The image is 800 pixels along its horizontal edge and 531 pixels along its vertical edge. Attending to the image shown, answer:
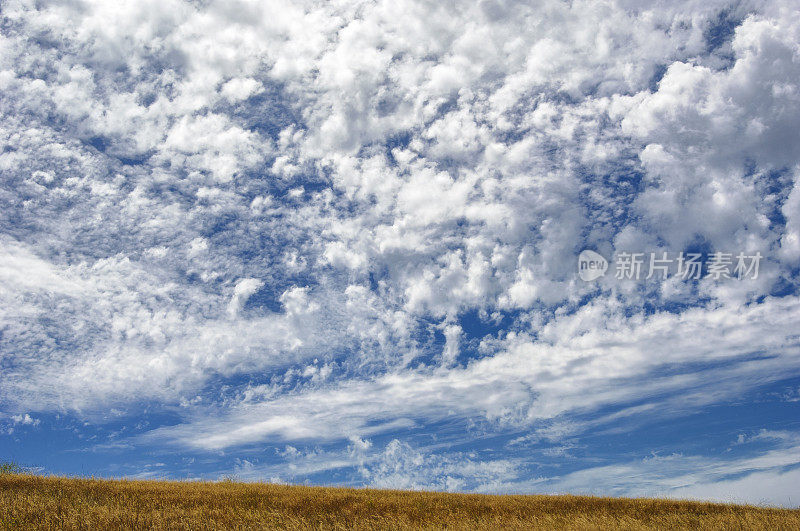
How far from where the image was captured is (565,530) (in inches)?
626

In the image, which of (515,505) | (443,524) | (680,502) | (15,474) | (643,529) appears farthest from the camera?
(15,474)

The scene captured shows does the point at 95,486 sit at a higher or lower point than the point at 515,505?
higher

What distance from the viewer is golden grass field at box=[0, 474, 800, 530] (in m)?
16.8

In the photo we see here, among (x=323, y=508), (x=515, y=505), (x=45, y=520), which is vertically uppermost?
(x=45, y=520)

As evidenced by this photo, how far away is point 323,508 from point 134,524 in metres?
6.90

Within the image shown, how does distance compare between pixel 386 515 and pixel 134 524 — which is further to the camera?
pixel 386 515

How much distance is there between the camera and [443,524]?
1820 cm

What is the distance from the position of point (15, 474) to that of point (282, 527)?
18.4 meters

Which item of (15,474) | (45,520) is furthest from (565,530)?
(15,474)

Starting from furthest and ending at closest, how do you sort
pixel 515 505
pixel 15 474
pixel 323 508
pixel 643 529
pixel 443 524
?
pixel 15 474 < pixel 515 505 < pixel 323 508 < pixel 443 524 < pixel 643 529

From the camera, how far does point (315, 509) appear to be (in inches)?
790

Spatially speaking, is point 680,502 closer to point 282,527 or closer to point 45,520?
point 282,527

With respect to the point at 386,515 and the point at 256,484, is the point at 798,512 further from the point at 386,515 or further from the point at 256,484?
the point at 256,484

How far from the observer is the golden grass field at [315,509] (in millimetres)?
16750
